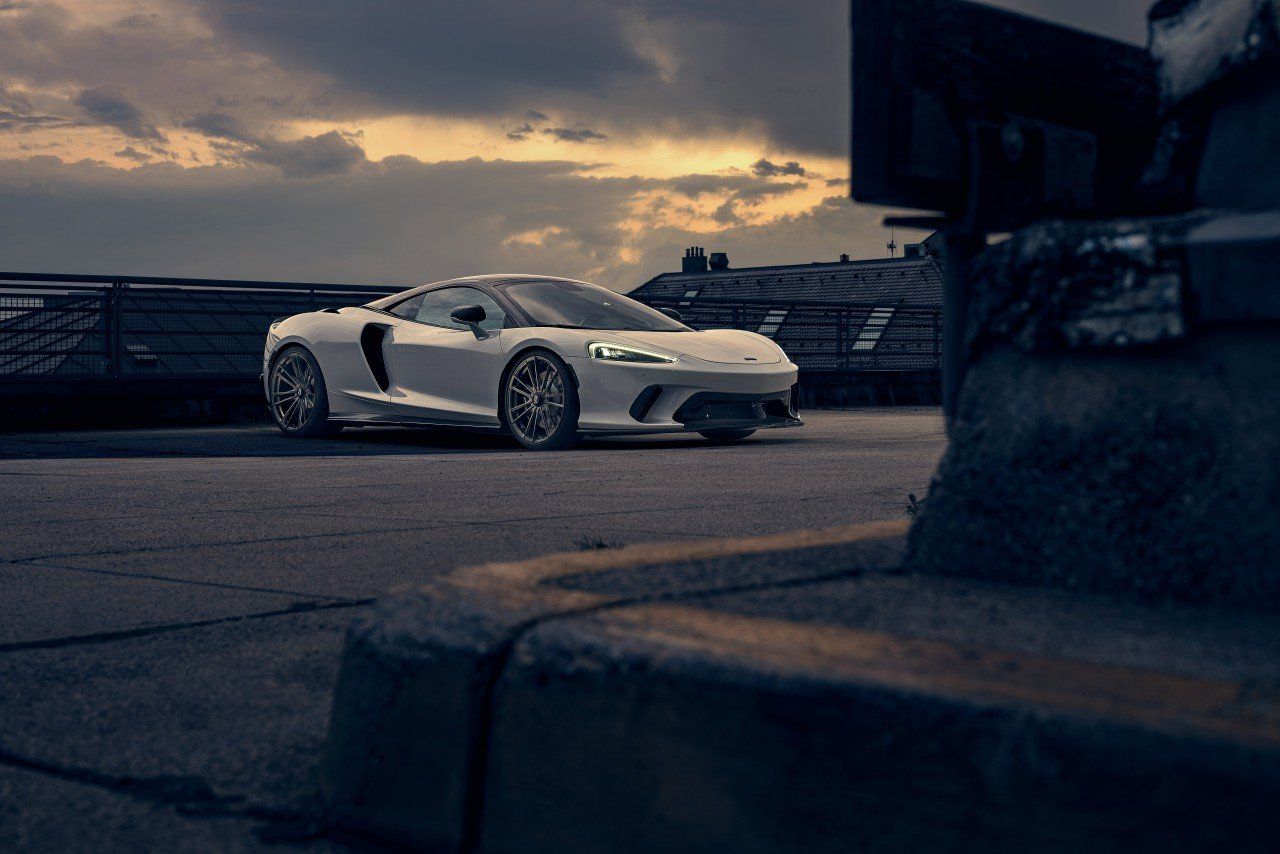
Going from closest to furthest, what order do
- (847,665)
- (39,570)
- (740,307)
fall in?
(847,665) → (39,570) → (740,307)

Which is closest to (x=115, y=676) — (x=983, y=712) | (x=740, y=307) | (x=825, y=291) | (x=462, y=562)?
(x=462, y=562)

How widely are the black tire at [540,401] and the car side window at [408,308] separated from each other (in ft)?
3.97

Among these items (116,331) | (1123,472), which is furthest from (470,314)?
(1123,472)

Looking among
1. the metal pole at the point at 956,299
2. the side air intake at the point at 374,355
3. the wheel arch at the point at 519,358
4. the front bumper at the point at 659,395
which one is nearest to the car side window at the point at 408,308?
the side air intake at the point at 374,355

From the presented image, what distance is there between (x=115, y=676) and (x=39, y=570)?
1.51 meters

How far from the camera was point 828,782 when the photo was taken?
4.72 feet

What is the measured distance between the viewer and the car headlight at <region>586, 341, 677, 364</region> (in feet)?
31.3

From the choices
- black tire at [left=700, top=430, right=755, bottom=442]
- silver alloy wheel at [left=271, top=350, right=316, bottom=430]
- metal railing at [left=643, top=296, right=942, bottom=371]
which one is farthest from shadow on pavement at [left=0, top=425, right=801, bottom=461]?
metal railing at [left=643, top=296, right=942, bottom=371]

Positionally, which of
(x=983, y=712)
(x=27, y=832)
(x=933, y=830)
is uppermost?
(x=983, y=712)

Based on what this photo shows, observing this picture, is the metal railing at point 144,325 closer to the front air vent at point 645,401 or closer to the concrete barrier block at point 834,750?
the front air vent at point 645,401

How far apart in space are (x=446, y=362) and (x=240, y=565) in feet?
20.7

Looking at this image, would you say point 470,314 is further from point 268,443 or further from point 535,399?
point 268,443

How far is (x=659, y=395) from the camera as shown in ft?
31.2

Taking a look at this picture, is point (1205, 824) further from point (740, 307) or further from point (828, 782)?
point (740, 307)
